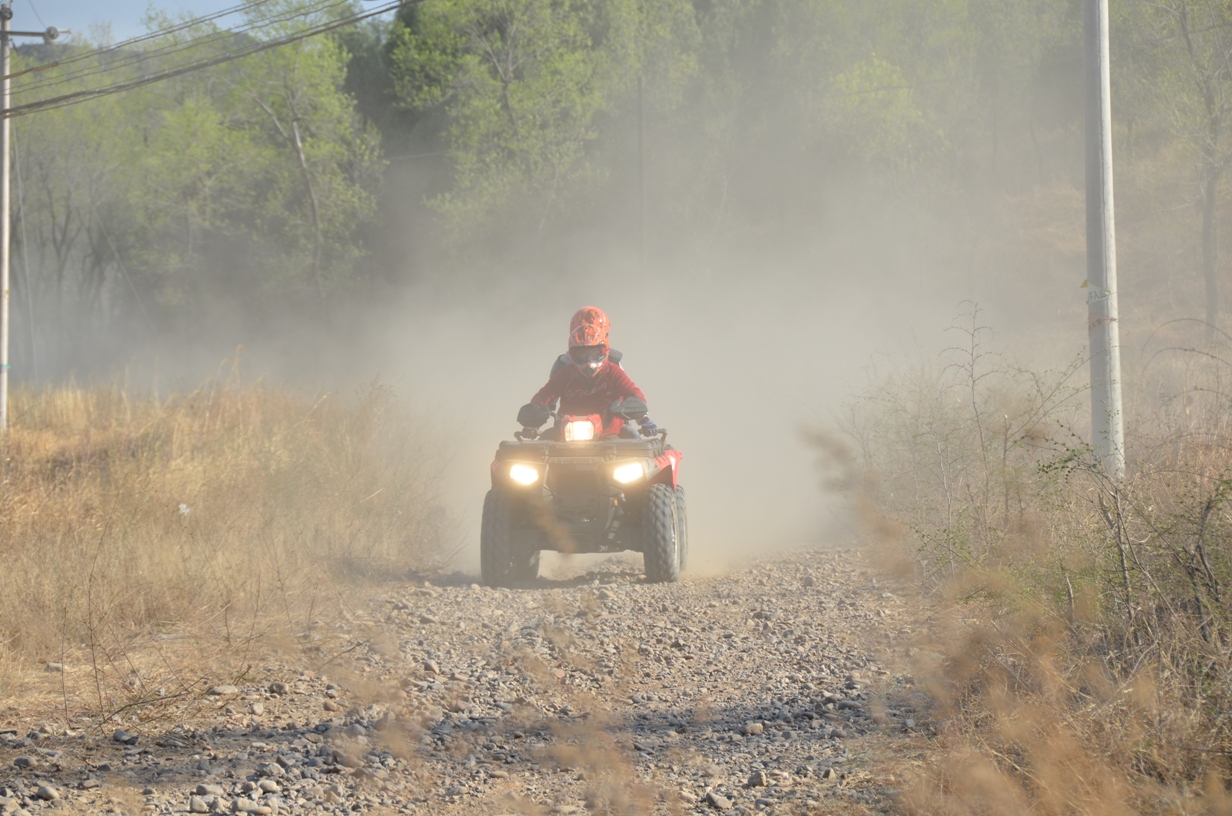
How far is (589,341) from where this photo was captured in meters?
8.95

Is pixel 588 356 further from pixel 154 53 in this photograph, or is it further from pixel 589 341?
pixel 154 53

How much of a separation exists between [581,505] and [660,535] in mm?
633

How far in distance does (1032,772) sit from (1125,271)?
31691 millimetres

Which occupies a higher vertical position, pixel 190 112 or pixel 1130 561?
pixel 190 112

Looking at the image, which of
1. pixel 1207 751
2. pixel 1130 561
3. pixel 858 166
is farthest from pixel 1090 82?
pixel 858 166

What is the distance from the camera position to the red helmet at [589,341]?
8.96 meters

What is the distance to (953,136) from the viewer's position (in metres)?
38.2

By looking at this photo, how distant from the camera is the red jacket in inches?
362

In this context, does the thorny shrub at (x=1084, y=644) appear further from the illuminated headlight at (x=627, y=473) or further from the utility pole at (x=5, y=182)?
the utility pole at (x=5, y=182)

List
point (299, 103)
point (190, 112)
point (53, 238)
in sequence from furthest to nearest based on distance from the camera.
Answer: point (53, 238) → point (190, 112) → point (299, 103)

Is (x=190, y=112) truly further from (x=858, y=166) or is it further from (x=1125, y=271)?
(x=1125, y=271)

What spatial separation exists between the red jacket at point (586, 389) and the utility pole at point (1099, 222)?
11.8ft

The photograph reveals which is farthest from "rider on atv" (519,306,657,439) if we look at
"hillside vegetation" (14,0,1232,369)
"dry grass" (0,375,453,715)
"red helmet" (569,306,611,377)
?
"hillside vegetation" (14,0,1232,369)

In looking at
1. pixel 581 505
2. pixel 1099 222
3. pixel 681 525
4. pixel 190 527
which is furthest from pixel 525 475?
pixel 1099 222
